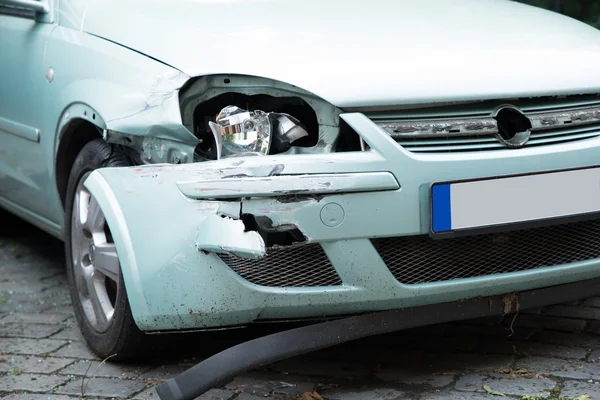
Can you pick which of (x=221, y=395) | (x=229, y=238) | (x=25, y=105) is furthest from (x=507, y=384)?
(x=25, y=105)

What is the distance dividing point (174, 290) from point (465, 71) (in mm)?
1060

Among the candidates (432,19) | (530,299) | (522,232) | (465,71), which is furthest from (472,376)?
(432,19)

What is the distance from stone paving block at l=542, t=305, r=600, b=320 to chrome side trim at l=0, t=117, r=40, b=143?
2132 mm

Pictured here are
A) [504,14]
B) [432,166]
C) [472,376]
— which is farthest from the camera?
[504,14]

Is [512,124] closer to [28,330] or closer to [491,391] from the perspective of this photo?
[491,391]

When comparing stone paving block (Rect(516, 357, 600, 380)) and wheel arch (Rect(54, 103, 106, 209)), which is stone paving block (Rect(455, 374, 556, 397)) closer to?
stone paving block (Rect(516, 357, 600, 380))

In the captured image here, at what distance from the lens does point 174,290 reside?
2732 mm

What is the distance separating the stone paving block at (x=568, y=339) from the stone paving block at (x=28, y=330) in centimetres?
188

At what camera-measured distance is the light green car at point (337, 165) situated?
2.65 meters

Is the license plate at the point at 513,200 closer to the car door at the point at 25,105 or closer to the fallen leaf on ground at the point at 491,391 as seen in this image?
the fallen leaf on ground at the point at 491,391

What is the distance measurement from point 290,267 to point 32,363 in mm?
1229

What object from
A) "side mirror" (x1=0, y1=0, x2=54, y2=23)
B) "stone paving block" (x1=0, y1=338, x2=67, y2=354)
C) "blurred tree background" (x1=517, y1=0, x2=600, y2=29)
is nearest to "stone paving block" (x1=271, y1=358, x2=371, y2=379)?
"stone paving block" (x1=0, y1=338, x2=67, y2=354)

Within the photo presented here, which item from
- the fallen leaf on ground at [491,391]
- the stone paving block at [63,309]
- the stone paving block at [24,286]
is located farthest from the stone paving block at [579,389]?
the stone paving block at [24,286]

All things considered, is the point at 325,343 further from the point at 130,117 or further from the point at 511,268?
the point at 130,117
